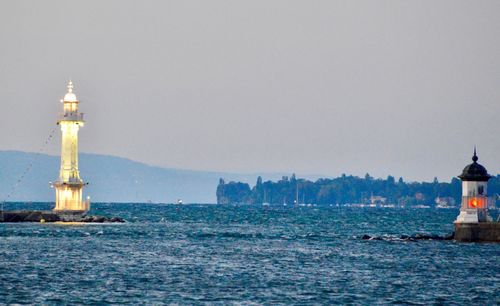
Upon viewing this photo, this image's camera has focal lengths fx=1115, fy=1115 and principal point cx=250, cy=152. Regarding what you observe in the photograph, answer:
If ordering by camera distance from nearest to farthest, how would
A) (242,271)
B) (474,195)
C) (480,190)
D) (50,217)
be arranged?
1. (242,271)
2. (474,195)
3. (480,190)
4. (50,217)

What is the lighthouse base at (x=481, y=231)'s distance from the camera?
87.8 metres

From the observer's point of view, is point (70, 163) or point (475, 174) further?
point (70, 163)

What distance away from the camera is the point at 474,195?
288ft

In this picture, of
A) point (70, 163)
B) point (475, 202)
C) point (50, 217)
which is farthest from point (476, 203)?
point (50, 217)

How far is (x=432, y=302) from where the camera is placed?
5075cm

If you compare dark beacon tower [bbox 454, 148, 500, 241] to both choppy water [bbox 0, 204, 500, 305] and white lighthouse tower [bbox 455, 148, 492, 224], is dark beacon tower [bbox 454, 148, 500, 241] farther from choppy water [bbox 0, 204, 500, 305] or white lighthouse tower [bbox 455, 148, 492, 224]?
choppy water [bbox 0, 204, 500, 305]

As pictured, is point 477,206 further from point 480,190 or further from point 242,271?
point 242,271

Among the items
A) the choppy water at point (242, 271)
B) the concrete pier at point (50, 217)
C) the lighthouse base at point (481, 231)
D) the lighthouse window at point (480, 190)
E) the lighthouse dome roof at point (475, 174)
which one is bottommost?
the choppy water at point (242, 271)

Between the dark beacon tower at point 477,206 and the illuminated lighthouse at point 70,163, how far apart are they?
5278 cm

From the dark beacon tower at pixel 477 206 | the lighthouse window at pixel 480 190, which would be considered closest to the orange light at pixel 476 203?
the dark beacon tower at pixel 477 206

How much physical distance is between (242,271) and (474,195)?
94.6 ft

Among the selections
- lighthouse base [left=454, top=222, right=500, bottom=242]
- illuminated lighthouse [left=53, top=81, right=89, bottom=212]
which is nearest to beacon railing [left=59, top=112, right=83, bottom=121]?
illuminated lighthouse [left=53, top=81, right=89, bottom=212]

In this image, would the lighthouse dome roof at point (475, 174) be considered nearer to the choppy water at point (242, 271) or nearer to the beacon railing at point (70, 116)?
the choppy water at point (242, 271)

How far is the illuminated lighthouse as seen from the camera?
126 m
